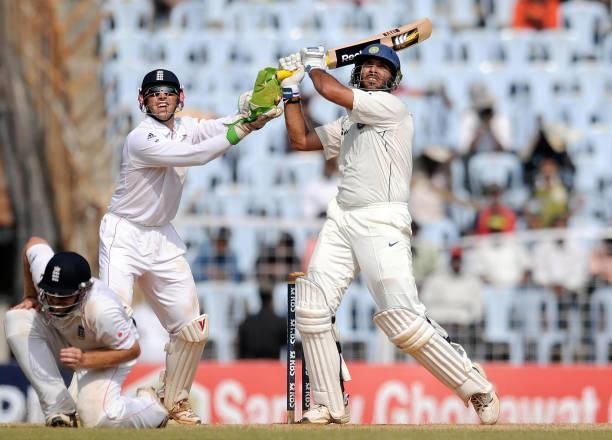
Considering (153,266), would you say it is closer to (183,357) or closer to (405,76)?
(183,357)

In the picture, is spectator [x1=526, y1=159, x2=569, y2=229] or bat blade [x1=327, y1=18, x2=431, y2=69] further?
spectator [x1=526, y1=159, x2=569, y2=229]

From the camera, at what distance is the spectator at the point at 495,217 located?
439 inches

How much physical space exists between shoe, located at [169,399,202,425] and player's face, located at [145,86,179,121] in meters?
1.48

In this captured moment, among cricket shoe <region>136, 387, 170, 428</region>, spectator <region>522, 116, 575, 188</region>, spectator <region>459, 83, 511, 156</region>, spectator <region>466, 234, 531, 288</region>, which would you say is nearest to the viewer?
A: cricket shoe <region>136, 387, 170, 428</region>

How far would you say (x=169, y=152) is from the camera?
6477 mm

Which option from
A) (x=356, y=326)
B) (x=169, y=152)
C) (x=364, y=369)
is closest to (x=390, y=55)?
(x=169, y=152)

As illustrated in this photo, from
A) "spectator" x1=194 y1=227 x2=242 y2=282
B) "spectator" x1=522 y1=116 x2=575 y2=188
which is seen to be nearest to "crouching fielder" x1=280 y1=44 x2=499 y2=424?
"spectator" x1=194 y1=227 x2=242 y2=282

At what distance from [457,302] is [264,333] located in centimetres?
157

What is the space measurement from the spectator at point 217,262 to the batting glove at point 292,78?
13.6ft

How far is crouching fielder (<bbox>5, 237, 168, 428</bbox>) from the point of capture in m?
5.67

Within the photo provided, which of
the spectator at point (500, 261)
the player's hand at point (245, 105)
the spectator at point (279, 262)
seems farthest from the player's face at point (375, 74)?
the spectator at point (500, 261)

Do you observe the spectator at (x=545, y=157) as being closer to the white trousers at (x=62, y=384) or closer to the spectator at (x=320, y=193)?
the spectator at (x=320, y=193)

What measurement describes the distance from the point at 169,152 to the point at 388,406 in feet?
12.2

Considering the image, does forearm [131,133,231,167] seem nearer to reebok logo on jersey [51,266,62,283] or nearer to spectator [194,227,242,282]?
reebok logo on jersey [51,266,62,283]
